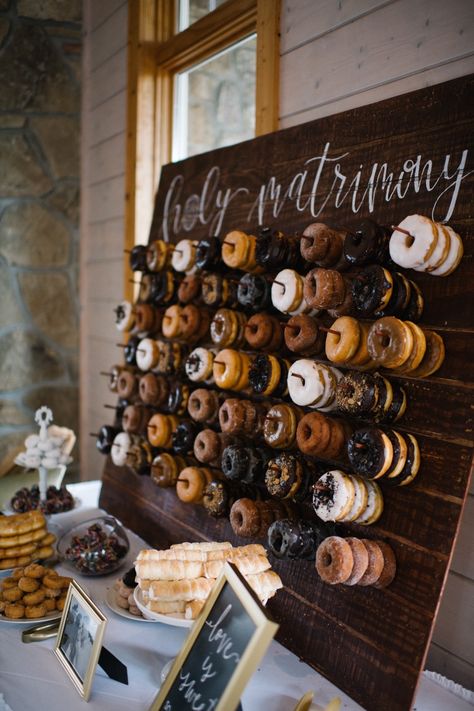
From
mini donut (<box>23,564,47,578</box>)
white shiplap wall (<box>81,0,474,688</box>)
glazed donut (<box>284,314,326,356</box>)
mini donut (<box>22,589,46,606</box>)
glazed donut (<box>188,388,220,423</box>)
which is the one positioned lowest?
mini donut (<box>22,589,46,606</box>)

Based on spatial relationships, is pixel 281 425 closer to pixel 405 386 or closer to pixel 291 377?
pixel 291 377

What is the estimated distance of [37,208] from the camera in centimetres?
332

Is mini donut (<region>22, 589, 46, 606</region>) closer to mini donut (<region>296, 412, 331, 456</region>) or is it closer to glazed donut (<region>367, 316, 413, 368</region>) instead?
mini donut (<region>296, 412, 331, 456</region>)

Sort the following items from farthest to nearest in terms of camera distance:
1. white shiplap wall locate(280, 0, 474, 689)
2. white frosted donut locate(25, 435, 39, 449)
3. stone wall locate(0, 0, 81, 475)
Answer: stone wall locate(0, 0, 81, 475) → white frosted donut locate(25, 435, 39, 449) → white shiplap wall locate(280, 0, 474, 689)

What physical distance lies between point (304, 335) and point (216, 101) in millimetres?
1491

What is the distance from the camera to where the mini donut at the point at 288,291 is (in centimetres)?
154

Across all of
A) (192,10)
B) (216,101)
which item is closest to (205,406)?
(216,101)

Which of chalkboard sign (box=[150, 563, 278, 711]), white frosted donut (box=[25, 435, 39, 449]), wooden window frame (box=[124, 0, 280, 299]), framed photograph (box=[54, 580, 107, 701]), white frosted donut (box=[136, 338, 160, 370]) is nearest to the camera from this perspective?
chalkboard sign (box=[150, 563, 278, 711])

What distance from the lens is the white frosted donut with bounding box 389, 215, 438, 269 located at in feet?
4.05

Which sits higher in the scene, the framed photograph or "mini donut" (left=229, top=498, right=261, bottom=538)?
"mini donut" (left=229, top=498, right=261, bottom=538)

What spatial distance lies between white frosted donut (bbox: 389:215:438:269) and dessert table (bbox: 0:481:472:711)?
0.88 meters

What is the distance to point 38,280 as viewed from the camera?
3367mm

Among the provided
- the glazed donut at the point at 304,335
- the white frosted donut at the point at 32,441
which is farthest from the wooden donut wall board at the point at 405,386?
the white frosted donut at the point at 32,441

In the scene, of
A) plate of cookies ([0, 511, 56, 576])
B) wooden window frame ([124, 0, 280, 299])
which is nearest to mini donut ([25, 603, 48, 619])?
plate of cookies ([0, 511, 56, 576])
